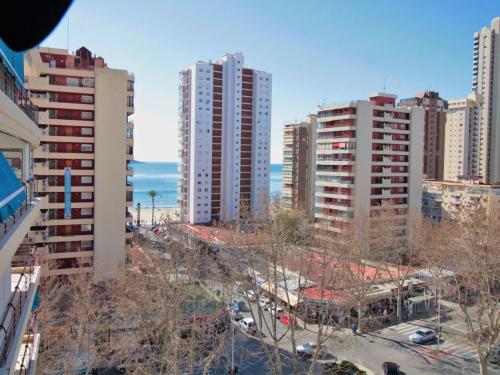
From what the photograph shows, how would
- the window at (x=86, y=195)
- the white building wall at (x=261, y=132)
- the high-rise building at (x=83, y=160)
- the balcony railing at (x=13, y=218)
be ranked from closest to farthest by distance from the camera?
the balcony railing at (x=13, y=218) < the high-rise building at (x=83, y=160) < the window at (x=86, y=195) < the white building wall at (x=261, y=132)

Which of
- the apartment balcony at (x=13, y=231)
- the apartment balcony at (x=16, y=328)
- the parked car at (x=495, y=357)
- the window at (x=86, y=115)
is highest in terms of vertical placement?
the window at (x=86, y=115)

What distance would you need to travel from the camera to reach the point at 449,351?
71.3ft

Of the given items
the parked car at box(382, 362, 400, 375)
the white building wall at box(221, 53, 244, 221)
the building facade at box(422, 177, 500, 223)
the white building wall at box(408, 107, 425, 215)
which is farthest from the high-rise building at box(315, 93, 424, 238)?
the parked car at box(382, 362, 400, 375)

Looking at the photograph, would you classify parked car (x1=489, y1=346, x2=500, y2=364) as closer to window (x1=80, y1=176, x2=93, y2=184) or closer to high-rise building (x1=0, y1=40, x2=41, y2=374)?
high-rise building (x1=0, y1=40, x2=41, y2=374)

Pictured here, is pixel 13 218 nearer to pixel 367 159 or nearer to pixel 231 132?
pixel 367 159

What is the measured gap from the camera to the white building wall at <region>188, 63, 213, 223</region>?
2163 inches

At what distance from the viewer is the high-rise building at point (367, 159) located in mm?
39281

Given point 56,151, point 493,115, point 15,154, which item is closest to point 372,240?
point 56,151

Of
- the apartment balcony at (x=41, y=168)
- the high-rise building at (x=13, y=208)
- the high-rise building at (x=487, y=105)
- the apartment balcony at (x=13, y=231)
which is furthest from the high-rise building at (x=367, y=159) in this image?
the apartment balcony at (x=13, y=231)

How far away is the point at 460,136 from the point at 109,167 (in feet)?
178

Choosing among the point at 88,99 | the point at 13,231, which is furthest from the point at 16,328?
the point at 88,99

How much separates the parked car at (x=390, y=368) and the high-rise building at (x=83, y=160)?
1552 cm

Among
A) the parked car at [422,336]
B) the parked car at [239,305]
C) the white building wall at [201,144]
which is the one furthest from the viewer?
the white building wall at [201,144]

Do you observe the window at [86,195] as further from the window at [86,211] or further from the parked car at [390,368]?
the parked car at [390,368]
